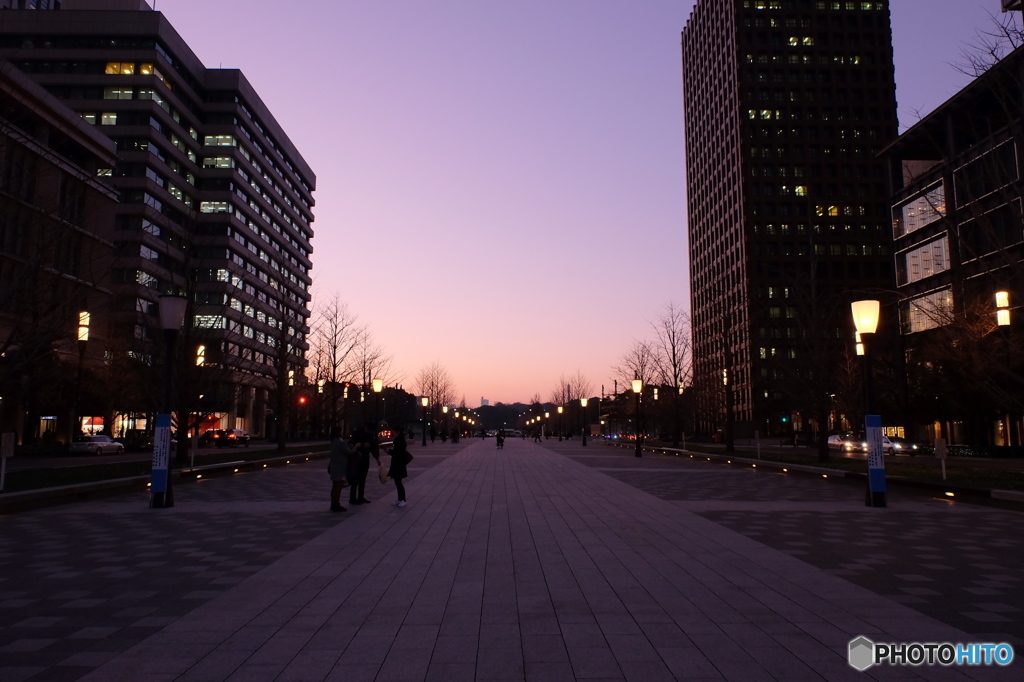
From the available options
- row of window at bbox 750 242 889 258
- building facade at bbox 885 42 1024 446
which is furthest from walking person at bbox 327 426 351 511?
row of window at bbox 750 242 889 258

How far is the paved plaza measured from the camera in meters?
5.20

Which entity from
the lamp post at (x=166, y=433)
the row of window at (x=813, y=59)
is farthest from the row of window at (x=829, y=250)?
the lamp post at (x=166, y=433)

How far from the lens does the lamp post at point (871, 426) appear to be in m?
15.0

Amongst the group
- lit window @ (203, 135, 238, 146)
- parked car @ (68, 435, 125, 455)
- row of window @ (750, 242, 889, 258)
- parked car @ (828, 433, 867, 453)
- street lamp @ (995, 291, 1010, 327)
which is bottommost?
parked car @ (68, 435, 125, 455)

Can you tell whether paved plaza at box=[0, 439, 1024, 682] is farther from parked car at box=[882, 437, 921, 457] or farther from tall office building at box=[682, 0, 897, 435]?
tall office building at box=[682, 0, 897, 435]

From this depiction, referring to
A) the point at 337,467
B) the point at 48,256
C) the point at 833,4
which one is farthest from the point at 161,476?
the point at 833,4

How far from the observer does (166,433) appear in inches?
619

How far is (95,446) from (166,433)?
112 feet

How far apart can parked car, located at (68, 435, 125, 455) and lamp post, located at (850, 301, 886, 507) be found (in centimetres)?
4450

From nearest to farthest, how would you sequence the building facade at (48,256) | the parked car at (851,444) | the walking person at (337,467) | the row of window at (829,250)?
the walking person at (337,467) → the building facade at (48,256) → the parked car at (851,444) → the row of window at (829,250)

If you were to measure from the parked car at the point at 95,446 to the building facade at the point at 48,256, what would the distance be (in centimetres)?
245

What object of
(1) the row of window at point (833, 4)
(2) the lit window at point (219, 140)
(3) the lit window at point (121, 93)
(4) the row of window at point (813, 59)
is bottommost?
(2) the lit window at point (219, 140)

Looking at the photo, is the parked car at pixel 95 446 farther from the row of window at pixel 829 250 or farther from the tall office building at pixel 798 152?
the row of window at pixel 829 250

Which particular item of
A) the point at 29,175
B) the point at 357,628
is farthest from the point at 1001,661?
the point at 29,175
